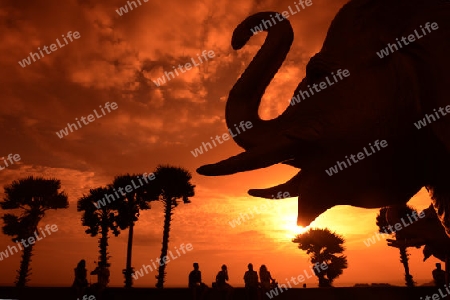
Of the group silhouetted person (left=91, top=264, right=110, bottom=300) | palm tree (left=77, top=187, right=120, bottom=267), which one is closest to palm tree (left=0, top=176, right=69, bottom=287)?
palm tree (left=77, top=187, right=120, bottom=267)

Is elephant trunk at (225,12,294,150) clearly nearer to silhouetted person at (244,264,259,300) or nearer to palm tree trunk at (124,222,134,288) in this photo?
silhouetted person at (244,264,259,300)

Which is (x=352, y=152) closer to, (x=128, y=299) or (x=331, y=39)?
(x=331, y=39)

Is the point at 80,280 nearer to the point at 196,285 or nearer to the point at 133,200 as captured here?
the point at 196,285

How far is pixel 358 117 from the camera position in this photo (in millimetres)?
2381

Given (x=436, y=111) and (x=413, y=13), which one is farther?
(x=413, y=13)

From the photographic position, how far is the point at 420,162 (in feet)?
8.29

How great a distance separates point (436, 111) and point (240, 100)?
1.24 m

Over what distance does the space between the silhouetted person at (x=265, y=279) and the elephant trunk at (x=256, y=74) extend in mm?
11130

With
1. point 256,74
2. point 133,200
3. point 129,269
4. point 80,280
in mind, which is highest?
point 133,200

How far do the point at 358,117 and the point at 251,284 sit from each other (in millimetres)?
11048

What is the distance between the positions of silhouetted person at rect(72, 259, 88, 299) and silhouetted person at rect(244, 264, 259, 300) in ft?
16.3

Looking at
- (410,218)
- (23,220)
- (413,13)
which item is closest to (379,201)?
(413,13)

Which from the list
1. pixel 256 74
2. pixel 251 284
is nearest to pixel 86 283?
pixel 251 284

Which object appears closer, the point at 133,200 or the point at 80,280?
the point at 80,280
